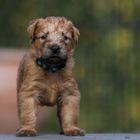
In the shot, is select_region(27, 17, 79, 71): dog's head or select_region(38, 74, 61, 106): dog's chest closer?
select_region(27, 17, 79, 71): dog's head

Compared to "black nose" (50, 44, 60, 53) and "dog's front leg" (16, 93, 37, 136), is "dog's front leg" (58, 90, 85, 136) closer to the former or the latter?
"dog's front leg" (16, 93, 37, 136)

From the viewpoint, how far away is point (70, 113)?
8133 millimetres

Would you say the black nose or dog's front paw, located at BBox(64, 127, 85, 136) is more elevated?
the black nose

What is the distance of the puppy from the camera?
8008 mm

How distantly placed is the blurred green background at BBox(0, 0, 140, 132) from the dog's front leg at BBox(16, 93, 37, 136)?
3.88 meters

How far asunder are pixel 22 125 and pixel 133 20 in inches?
168

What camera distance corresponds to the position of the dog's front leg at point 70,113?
26.6 feet

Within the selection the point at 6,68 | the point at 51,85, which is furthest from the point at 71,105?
the point at 6,68

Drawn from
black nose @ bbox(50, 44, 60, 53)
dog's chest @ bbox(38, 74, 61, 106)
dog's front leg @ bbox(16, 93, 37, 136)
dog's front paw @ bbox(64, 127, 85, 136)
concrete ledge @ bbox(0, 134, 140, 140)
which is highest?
black nose @ bbox(50, 44, 60, 53)

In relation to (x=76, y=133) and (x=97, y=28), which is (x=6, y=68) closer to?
(x=97, y=28)

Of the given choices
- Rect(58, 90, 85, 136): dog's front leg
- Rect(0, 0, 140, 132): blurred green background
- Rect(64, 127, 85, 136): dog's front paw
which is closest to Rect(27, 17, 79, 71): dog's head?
Rect(58, 90, 85, 136): dog's front leg

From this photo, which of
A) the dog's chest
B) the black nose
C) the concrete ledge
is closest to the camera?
the black nose

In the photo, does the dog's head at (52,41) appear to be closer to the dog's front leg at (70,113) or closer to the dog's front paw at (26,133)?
the dog's front leg at (70,113)

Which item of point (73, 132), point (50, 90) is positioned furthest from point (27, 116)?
point (73, 132)
